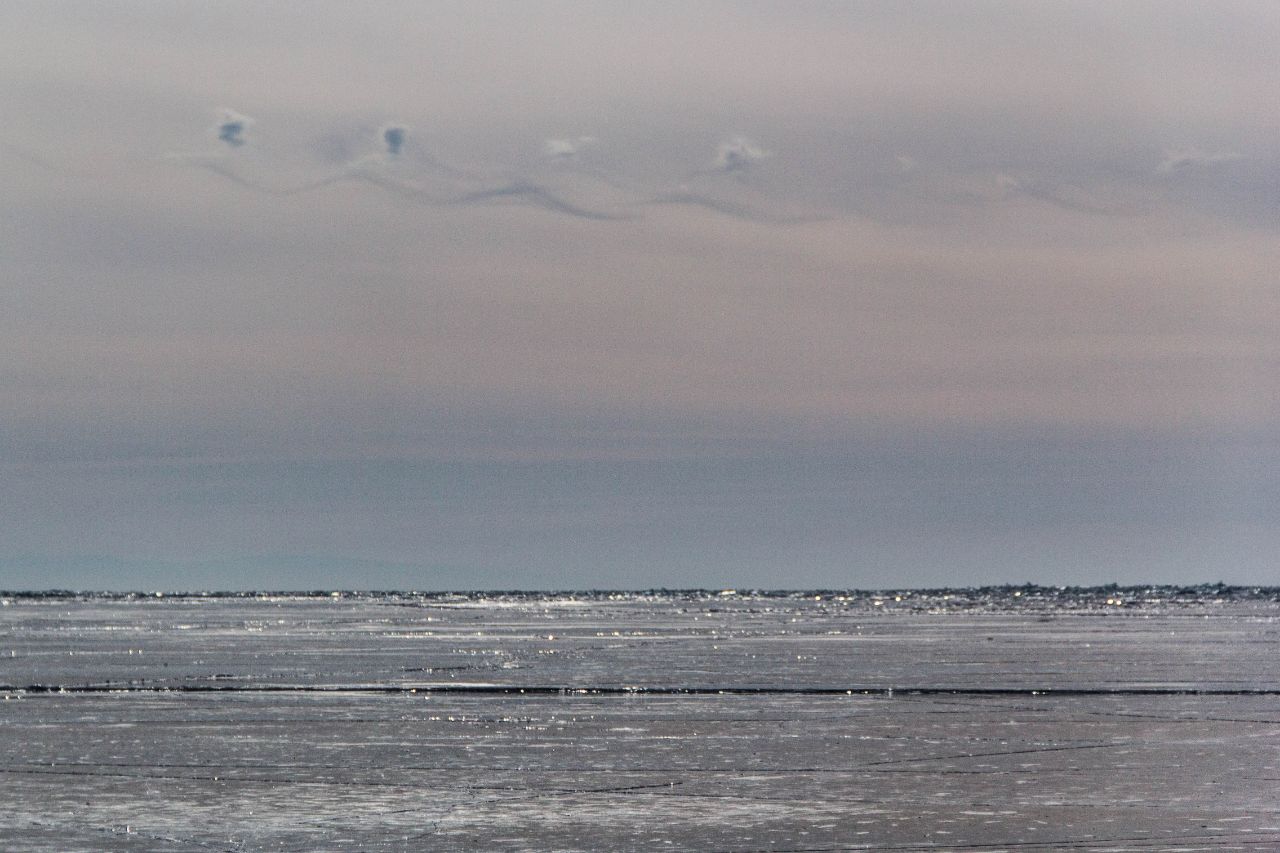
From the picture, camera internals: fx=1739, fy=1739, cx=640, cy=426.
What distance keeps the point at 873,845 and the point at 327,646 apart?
60.6 metres

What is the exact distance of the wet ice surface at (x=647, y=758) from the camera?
18766 millimetres

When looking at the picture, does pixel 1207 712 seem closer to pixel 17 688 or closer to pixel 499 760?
pixel 499 760

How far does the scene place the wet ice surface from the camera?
18766mm

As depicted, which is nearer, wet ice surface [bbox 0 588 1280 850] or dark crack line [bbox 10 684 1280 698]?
wet ice surface [bbox 0 588 1280 850]

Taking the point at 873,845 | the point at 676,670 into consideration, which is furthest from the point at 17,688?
the point at 873,845

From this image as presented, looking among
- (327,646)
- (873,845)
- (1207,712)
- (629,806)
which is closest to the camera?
(873,845)

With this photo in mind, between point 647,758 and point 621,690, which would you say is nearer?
point 647,758

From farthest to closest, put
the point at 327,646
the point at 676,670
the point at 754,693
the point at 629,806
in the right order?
the point at 327,646, the point at 676,670, the point at 754,693, the point at 629,806

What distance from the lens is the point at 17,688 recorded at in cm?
4350

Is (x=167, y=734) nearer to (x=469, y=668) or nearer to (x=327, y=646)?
(x=469, y=668)

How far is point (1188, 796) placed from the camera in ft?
69.4

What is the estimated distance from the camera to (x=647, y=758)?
25.7 metres

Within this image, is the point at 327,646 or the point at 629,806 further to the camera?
the point at 327,646

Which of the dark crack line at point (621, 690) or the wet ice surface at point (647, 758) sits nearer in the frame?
the wet ice surface at point (647, 758)
